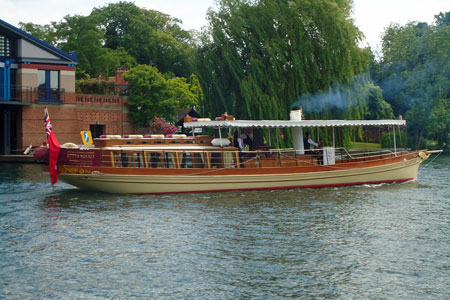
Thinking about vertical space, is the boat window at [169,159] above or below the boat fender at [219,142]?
below

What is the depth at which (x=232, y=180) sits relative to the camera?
2495 centimetres

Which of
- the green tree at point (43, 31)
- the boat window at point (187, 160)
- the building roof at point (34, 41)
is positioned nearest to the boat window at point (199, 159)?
the boat window at point (187, 160)

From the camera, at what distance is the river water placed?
39.4ft

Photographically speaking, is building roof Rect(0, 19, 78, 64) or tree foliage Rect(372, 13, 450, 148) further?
tree foliage Rect(372, 13, 450, 148)

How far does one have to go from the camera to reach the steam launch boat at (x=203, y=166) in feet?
77.9

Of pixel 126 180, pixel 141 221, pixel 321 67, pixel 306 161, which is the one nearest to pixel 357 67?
pixel 321 67

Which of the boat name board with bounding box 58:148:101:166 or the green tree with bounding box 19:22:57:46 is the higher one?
the green tree with bounding box 19:22:57:46

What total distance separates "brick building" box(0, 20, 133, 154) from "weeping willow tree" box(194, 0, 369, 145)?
662 inches

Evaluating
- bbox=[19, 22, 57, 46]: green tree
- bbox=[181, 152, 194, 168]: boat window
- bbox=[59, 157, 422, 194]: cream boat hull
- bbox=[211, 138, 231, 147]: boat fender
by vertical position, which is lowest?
bbox=[59, 157, 422, 194]: cream boat hull

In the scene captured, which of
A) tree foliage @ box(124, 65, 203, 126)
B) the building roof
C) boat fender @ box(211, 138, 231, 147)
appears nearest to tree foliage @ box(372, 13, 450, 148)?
tree foliage @ box(124, 65, 203, 126)

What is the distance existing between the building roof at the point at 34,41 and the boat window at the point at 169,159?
25.4 metres

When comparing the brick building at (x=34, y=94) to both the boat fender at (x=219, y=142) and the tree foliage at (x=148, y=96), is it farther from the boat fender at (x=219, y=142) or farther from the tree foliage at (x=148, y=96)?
the boat fender at (x=219, y=142)

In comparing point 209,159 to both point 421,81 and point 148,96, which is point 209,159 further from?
point 421,81

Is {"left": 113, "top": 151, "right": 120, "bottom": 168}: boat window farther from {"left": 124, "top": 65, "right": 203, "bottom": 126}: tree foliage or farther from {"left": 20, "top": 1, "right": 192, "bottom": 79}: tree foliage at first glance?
{"left": 20, "top": 1, "right": 192, "bottom": 79}: tree foliage
